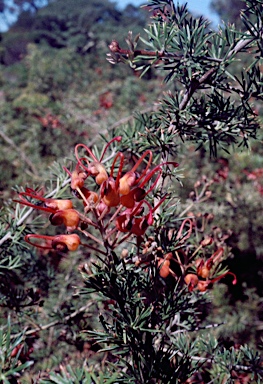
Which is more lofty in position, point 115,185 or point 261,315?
point 115,185

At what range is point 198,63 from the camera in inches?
20.7

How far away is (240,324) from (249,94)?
1103mm

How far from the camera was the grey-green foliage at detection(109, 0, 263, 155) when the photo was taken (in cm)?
52

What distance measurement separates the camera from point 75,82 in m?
4.88

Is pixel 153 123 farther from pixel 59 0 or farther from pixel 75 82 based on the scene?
pixel 59 0

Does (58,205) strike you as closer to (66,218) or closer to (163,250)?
(66,218)

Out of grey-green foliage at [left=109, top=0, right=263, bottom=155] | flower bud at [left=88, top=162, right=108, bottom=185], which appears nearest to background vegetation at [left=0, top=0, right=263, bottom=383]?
grey-green foliage at [left=109, top=0, right=263, bottom=155]

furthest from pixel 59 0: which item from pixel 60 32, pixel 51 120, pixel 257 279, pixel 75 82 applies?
pixel 257 279

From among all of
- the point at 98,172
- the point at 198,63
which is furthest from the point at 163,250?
the point at 198,63

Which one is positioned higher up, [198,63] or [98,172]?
[198,63]

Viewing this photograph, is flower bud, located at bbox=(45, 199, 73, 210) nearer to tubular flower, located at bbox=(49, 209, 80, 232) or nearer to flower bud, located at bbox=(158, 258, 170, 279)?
tubular flower, located at bbox=(49, 209, 80, 232)

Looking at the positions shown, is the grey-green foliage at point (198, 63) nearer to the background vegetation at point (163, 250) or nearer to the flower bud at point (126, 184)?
the background vegetation at point (163, 250)

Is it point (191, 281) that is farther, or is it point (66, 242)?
point (191, 281)

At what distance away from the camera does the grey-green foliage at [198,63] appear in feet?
1.71
